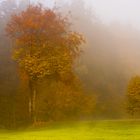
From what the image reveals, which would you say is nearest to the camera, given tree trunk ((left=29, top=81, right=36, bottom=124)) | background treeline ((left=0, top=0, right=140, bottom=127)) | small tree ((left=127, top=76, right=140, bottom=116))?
tree trunk ((left=29, top=81, right=36, bottom=124))

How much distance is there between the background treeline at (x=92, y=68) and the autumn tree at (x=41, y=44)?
12.7 ft

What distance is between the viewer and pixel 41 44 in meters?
41.5

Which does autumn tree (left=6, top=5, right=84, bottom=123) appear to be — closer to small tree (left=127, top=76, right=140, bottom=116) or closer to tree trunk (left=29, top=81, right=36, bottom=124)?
tree trunk (left=29, top=81, right=36, bottom=124)

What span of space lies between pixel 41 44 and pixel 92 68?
3049 cm

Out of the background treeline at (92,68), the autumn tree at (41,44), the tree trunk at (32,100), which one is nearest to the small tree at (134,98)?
the background treeline at (92,68)

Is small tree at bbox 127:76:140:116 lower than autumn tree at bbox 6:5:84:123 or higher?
lower

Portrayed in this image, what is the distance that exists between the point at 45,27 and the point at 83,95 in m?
18.1

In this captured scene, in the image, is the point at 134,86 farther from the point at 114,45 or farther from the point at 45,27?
the point at 114,45

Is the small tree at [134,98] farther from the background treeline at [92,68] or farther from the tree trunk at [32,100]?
the tree trunk at [32,100]

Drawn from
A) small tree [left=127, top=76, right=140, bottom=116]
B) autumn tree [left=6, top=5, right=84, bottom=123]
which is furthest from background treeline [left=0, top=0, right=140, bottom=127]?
small tree [left=127, top=76, right=140, bottom=116]

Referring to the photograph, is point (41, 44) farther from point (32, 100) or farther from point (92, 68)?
point (92, 68)

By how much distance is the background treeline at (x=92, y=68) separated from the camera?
182ft

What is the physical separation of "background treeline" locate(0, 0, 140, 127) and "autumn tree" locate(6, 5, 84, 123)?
3860 millimetres

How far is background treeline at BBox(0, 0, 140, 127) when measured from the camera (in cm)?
5541
